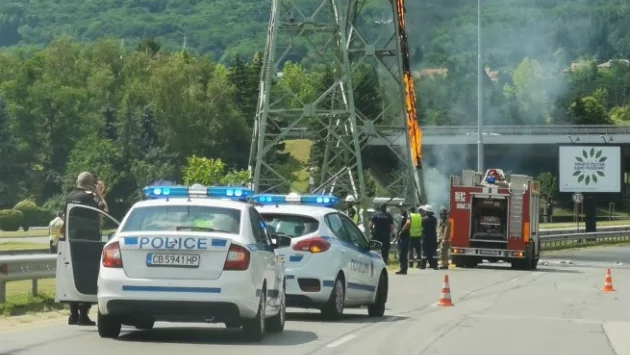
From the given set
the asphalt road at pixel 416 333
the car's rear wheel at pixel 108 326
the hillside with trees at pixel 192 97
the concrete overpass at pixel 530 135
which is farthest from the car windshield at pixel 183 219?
the concrete overpass at pixel 530 135

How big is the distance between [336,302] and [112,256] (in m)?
4.88

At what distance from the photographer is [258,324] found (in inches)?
612

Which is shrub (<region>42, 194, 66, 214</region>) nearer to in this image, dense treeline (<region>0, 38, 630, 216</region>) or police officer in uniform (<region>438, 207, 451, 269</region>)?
dense treeline (<region>0, 38, 630, 216</region>)

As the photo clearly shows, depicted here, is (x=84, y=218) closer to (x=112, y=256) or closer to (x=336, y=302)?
(x=112, y=256)

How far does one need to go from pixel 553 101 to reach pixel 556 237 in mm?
41591

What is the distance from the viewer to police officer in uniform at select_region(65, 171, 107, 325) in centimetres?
1706

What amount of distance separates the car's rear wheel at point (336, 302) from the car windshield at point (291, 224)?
77cm

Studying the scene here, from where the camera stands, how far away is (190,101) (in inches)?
4186

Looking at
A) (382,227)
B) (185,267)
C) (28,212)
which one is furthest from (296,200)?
(28,212)

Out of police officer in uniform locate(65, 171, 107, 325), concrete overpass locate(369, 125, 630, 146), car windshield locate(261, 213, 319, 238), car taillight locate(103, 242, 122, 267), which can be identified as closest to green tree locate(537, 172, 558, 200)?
concrete overpass locate(369, 125, 630, 146)

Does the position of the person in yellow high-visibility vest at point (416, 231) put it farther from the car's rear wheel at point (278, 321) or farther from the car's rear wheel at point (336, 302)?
the car's rear wheel at point (278, 321)

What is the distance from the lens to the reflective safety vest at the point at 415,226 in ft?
126

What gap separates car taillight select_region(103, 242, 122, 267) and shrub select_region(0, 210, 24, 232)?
218ft

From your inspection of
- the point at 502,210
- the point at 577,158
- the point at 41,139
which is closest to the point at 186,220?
the point at 502,210
